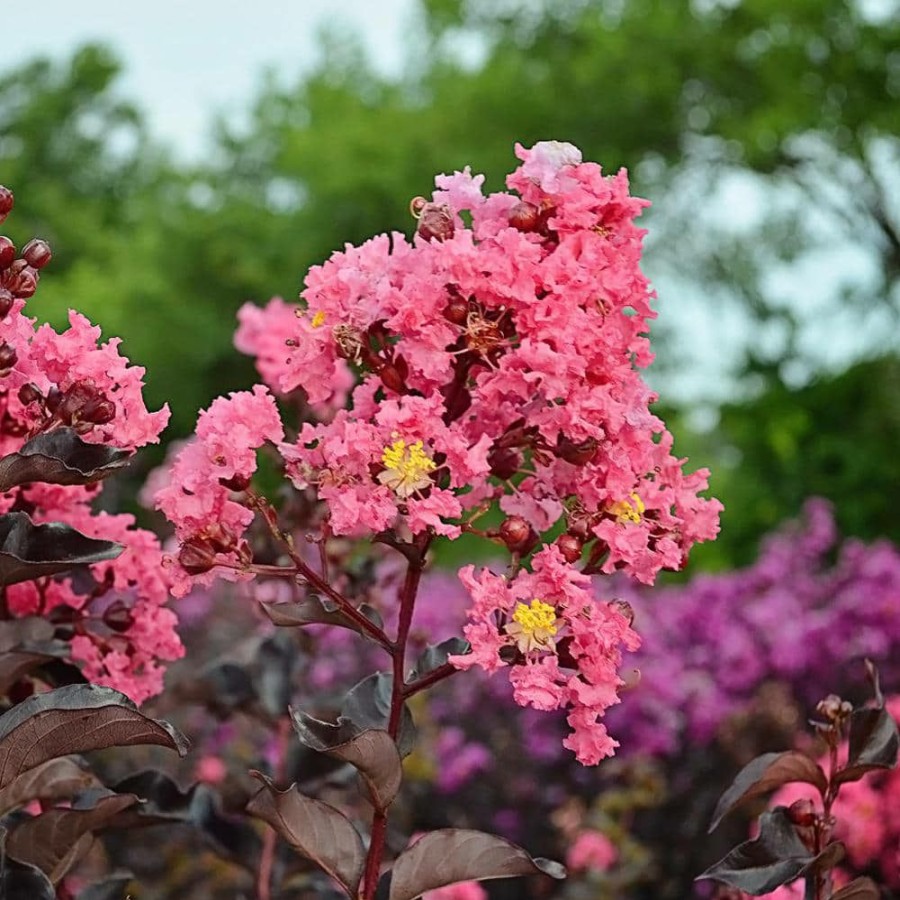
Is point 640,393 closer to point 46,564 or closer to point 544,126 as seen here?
point 46,564

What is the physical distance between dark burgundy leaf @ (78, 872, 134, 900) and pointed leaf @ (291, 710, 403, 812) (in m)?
0.41

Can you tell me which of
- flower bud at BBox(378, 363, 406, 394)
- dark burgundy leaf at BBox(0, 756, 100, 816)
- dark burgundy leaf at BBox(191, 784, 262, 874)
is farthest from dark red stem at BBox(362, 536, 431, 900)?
dark burgundy leaf at BBox(191, 784, 262, 874)

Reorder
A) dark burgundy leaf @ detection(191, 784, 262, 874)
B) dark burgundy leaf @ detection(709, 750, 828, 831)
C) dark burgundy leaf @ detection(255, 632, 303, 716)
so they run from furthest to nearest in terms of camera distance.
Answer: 1. dark burgundy leaf @ detection(255, 632, 303, 716)
2. dark burgundy leaf @ detection(191, 784, 262, 874)
3. dark burgundy leaf @ detection(709, 750, 828, 831)

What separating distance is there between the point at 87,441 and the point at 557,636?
401 mm

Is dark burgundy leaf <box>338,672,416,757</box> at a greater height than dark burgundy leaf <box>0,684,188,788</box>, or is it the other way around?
dark burgundy leaf <box>338,672,416,757</box>

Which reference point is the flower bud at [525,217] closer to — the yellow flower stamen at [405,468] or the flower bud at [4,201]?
the yellow flower stamen at [405,468]

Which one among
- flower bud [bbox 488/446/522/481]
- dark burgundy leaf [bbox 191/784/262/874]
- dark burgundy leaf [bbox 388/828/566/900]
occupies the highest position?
flower bud [bbox 488/446/522/481]

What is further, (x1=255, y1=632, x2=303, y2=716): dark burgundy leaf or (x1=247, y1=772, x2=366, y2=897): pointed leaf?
(x1=255, y1=632, x2=303, y2=716): dark burgundy leaf

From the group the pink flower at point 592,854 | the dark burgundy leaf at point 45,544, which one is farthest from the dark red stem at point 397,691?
the pink flower at point 592,854

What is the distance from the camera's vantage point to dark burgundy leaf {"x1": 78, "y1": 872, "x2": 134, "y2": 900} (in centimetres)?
123

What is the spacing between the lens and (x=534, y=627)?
947 mm

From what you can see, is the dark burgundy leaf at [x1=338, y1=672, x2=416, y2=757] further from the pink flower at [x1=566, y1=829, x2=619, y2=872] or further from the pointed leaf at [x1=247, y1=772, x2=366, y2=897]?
the pink flower at [x1=566, y1=829, x2=619, y2=872]

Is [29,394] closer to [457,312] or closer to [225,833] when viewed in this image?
[457,312]

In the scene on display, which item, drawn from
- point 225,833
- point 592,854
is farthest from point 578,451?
point 592,854
